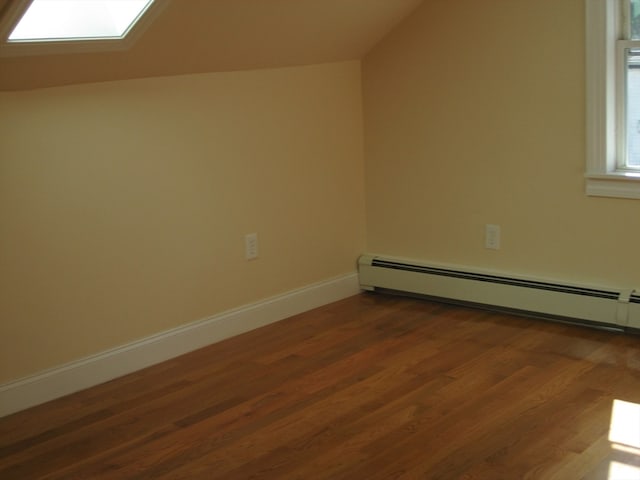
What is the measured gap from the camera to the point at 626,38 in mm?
3549

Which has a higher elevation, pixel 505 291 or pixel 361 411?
pixel 505 291

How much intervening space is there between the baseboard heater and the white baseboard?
0.19m

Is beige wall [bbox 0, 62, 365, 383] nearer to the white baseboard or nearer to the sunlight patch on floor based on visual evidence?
the white baseboard

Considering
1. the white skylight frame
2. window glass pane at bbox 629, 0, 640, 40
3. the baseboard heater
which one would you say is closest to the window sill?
the baseboard heater

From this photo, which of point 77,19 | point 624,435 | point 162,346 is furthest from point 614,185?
point 77,19

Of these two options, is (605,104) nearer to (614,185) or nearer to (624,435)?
(614,185)

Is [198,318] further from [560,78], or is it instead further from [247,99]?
[560,78]

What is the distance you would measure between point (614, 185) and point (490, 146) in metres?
0.62

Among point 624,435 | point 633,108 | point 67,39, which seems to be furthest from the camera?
point 633,108

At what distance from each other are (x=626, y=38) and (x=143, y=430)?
2507 mm

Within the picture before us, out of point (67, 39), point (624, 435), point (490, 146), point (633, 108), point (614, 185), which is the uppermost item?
point (67, 39)

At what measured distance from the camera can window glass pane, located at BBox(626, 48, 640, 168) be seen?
3555 millimetres

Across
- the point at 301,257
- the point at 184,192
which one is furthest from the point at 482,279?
the point at 184,192

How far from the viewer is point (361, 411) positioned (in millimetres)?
3016
